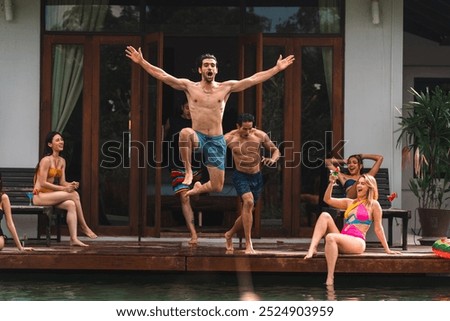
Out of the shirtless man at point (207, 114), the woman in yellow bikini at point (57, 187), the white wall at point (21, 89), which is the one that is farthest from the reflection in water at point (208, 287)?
the white wall at point (21, 89)

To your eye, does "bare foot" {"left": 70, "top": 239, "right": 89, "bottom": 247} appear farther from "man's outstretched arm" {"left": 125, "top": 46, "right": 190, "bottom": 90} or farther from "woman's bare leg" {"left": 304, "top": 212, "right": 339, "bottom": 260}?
"woman's bare leg" {"left": 304, "top": 212, "right": 339, "bottom": 260}

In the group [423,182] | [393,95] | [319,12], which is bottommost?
[423,182]

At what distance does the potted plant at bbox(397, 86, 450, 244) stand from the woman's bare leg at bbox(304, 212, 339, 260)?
2.30 m

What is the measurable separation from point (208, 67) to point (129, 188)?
9.00 ft

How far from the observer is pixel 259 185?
13.7 meters

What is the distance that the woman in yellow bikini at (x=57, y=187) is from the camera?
14.2 meters

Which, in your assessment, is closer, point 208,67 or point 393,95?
point 208,67

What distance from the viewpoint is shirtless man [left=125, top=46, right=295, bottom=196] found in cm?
1345

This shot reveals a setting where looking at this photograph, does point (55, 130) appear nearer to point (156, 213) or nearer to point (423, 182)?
point (156, 213)

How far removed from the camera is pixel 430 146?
15.4m

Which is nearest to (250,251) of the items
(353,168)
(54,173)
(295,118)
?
(353,168)

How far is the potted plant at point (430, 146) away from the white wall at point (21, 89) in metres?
4.27
